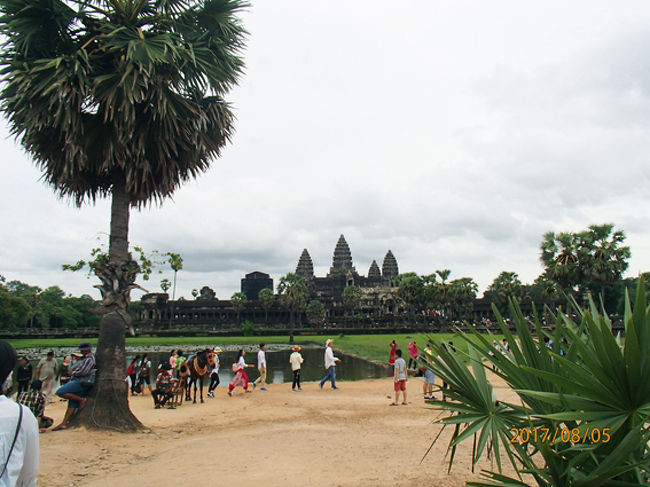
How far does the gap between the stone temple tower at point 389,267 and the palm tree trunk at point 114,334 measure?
363 ft

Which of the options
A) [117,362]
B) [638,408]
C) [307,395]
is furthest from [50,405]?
[638,408]

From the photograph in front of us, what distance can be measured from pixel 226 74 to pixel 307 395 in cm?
936

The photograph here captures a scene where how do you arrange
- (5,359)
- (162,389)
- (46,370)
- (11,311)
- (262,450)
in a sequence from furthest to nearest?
(11,311), (162,389), (46,370), (262,450), (5,359)

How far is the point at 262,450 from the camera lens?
7121mm

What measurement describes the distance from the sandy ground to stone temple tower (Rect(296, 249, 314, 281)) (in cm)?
10719

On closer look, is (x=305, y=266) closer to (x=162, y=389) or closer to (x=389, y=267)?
(x=389, y=267)

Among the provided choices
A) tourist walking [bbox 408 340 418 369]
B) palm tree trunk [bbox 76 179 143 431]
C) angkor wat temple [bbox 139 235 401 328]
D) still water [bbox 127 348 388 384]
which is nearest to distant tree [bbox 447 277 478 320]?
angkor wat temple [bbox 139 235 401 328]

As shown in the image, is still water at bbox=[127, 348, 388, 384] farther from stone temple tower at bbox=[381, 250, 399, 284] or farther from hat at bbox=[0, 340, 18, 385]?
stone temple tower at bbox=[381, 250, 399, 284]

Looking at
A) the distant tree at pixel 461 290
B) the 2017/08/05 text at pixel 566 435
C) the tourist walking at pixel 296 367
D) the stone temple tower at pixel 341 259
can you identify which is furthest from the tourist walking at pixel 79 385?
the stone temple tower at pixel 341 259

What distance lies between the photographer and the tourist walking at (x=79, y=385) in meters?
8.76

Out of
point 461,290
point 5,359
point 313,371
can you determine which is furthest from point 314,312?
point 5,359

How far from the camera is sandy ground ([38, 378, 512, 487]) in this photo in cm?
584

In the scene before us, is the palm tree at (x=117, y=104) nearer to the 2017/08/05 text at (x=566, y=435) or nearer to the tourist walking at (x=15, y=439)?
the tourist walking at (x=15, y=439)

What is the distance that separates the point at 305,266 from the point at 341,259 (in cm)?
1020
